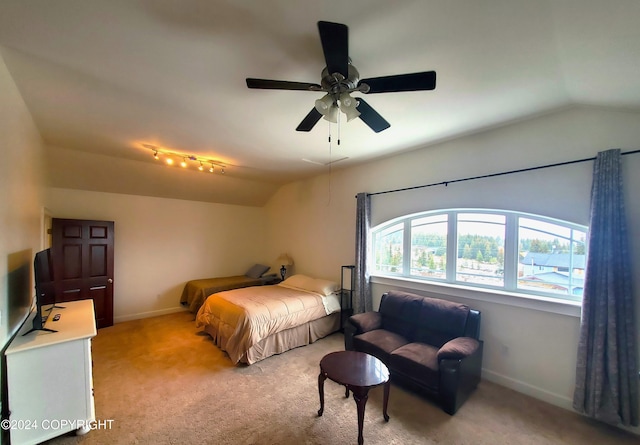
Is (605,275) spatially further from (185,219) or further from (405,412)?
(185,219)

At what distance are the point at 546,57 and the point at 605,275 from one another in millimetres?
1810

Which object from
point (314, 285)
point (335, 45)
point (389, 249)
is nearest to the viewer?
point (335, 45)

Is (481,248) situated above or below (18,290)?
above

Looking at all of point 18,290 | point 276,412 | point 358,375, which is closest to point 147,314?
point 18,290

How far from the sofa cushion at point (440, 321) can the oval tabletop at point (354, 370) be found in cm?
95

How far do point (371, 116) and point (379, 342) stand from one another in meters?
2.38

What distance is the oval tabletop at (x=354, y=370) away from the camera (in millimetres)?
1954

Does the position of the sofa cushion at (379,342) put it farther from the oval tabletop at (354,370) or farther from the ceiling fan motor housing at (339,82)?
the ceiling fan motor housing at (339,82)

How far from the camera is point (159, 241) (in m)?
4.98

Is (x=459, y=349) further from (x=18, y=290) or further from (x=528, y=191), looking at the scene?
(x=18, y=290)

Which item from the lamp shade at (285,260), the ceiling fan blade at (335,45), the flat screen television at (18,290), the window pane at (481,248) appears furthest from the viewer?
the lamp shade at (285,260)

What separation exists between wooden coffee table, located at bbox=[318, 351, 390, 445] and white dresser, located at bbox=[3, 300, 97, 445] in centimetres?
190

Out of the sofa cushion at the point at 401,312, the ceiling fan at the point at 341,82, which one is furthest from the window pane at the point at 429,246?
the ceiling fan at the point at 341,82

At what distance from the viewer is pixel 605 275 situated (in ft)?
6.86
